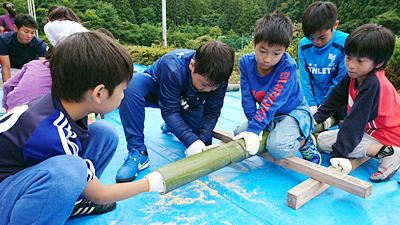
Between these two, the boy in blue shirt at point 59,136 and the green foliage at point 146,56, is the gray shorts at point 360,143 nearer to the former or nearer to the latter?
the boy in blue shirt at point 59,136

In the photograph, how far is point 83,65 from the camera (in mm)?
984

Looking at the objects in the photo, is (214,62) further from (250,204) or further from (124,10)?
(124,10)

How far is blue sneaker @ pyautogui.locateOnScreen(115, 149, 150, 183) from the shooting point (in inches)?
69.5

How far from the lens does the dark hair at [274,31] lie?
5.98 feet

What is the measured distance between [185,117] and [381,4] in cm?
3271

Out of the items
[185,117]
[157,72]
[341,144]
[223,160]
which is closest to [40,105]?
[223,160]

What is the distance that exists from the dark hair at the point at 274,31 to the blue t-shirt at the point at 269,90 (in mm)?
187

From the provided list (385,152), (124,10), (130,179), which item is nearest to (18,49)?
(130,179)

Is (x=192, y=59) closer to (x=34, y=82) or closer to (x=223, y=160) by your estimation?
(x=223, y=160)

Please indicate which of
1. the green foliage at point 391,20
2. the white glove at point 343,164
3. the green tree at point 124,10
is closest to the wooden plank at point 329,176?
the white glove at point 343,164

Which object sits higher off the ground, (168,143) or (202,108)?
(202,108)

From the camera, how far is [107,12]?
30.4 meters

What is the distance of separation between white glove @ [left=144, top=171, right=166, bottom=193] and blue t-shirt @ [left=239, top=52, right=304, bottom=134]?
83 centimetres

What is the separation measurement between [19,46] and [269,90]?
12.5 ft
